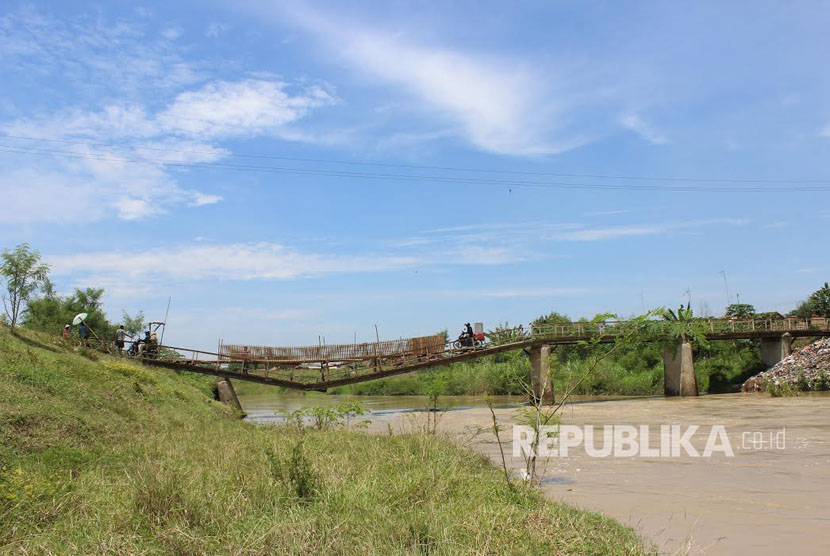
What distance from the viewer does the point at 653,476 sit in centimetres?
936

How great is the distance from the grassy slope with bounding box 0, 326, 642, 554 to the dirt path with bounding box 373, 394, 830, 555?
924 millimetres

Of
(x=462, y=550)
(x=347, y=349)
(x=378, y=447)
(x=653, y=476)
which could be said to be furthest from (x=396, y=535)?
(x=347, y=349)

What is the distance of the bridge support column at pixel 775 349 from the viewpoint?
32.7 metres

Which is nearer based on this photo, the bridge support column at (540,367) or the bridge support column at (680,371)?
the bridge support column at (540,367)

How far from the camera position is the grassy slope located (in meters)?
4.92

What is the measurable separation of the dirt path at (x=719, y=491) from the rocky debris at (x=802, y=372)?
566 inches

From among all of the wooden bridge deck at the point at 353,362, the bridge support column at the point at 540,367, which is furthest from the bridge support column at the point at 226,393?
the bridge support column at the point at 540,367

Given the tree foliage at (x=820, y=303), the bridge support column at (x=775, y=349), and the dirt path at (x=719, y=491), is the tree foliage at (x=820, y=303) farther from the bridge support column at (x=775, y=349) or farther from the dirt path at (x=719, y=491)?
the dirt path at (x=719, y=491)

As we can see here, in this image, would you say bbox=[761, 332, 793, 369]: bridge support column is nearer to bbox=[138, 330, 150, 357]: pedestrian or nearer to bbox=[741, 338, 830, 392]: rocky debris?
bbox=[741, 338, 830, 392]: rocky debris

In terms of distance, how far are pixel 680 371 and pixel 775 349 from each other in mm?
6886

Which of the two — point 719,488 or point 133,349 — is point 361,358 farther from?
point 719,488

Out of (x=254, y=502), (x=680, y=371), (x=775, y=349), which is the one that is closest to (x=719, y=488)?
(x=254, y=502)

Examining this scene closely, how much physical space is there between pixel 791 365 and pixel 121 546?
1264 inches

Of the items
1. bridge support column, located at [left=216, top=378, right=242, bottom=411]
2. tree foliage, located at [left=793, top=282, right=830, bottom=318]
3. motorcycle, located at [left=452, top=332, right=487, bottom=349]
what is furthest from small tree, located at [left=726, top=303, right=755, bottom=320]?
bridge support column, located at [left=216, top=378, right=242, bottom=411]
